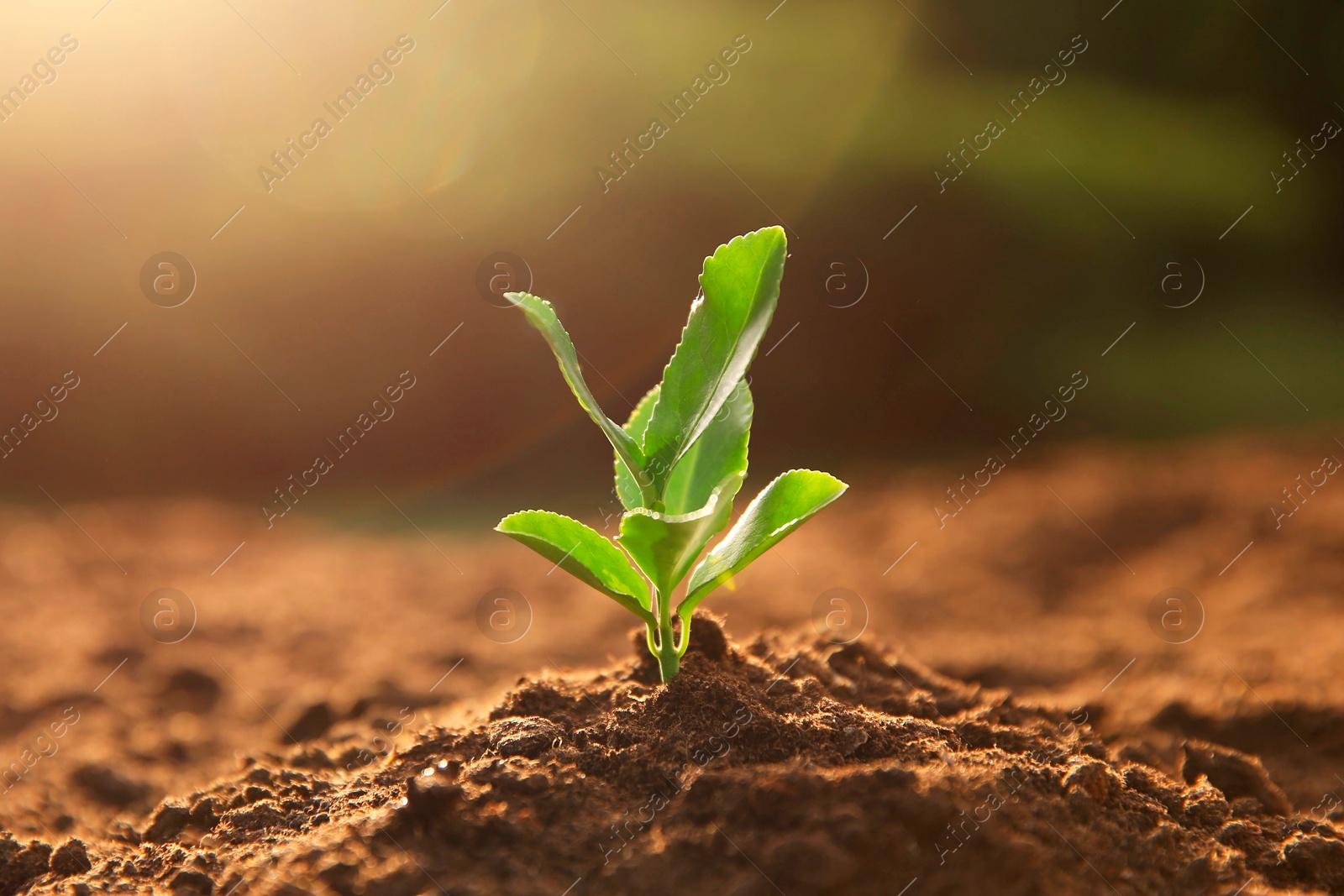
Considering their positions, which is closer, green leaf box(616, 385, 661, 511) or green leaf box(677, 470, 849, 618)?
green leaf box(677, 470, 849, 618)

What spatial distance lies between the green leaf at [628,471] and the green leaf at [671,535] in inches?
6.5

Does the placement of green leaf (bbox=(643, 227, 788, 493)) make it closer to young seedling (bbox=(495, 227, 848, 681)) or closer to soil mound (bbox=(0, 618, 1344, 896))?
young seedling (bbox=(495, 227, 848, 681))

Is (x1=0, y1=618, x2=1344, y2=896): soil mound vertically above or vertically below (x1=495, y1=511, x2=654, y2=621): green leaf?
below

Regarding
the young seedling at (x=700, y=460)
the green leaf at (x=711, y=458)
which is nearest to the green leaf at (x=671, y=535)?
the young seedling at (x=700, y=460)

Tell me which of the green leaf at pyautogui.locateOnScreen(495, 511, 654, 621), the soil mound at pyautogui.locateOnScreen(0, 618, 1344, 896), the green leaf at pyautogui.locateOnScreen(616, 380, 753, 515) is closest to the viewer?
the soil mound at pyautogui.locateOnScreen(0, 618, 1344, 896)

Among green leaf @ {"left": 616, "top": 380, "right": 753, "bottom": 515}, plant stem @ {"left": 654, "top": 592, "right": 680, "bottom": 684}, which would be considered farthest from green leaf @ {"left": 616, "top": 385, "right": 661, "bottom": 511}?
plant stem @ {"left": 654, "top": 592, "right": 680, "bottom": 684}

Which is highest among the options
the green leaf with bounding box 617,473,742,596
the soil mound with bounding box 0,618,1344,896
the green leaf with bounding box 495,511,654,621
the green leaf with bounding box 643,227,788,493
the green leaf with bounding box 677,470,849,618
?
the green leaf with bounding box 643,227,788,493

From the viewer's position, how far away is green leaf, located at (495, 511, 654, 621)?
105cm

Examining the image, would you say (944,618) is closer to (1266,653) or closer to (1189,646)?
(1189,646)

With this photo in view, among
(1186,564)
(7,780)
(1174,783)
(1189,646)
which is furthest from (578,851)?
(1186,564)

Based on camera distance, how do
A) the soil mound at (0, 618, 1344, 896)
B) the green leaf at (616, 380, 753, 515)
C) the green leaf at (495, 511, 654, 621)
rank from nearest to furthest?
the soil mound at (0, 618, 1344, 896), the green leaf at (495, 511, 654, 621), the green leaf at (616, 380, 753, 515)

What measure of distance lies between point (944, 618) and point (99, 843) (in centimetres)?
159

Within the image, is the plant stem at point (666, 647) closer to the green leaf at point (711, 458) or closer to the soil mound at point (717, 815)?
the soil mound at point (717, 815)

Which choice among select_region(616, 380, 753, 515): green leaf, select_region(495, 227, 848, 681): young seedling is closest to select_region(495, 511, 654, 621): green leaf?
select_region(495, 227, 848, 681): young seedling
